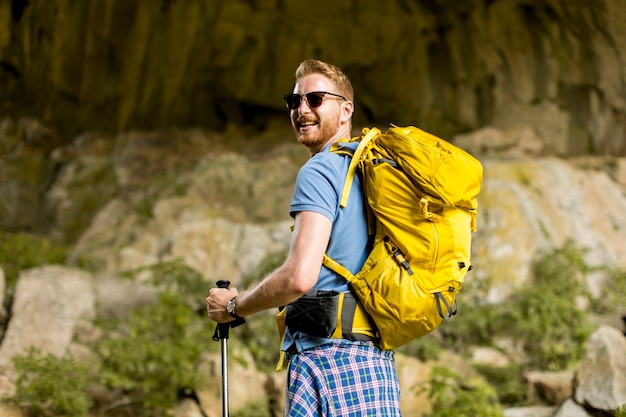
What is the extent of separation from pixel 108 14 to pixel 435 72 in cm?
517

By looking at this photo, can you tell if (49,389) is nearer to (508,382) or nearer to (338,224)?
(338,224)

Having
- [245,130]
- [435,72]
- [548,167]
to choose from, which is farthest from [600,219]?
[245,130]

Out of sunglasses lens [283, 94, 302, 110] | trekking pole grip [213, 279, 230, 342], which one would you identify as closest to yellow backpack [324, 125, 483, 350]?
sunglasses lens [283, 94, 302, 110]

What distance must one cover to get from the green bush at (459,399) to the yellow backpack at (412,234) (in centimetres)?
327

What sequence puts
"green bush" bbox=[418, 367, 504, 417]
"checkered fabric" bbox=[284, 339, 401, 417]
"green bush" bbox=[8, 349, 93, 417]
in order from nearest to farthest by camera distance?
1. "checkered fabric" bbox=[284, 339, 401, 417]
2. "green bush" bbox=[8, 349, 93, 417]
3. "green bush" bbox=[418, 367, 504, 417]

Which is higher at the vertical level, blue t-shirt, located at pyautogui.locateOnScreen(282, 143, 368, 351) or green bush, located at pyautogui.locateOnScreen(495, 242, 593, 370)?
green bush, located at pyautogui.locateOnScreen(495, 242, 593, 370)

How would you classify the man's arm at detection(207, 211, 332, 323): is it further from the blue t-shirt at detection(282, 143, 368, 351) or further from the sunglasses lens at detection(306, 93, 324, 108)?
the sunglasses lens at detection(306, 93, 324, 108)

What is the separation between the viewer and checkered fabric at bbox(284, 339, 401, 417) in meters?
1.96

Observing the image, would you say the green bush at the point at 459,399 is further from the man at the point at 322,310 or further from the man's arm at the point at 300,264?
the man's arm at the point at 300,264

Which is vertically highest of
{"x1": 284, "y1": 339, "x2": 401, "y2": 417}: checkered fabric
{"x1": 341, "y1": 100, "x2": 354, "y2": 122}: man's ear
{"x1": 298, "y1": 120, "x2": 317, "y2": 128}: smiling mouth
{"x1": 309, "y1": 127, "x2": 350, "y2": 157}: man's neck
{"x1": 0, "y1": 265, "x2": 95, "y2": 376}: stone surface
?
{"x1": 0, "y1": 265, "x2": 95, "y2": 376}: stone surface

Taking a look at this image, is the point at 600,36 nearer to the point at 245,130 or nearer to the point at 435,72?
the point at 435,72

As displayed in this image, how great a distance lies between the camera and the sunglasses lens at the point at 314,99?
2113 millimetres

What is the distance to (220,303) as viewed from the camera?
84.7 inches

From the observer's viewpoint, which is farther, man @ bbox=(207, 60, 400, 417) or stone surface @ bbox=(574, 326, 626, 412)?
stone surface @ bbox=(574, 326, 626, 412)
